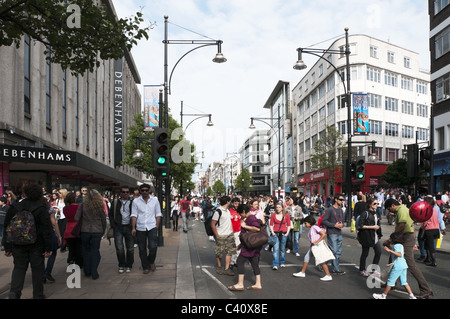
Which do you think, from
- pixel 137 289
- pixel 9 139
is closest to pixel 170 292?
pixel 137 289

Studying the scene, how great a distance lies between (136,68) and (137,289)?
63168 millimetres

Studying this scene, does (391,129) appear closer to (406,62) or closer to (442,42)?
(406,62)

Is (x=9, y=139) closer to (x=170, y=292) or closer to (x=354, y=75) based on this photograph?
(x=170, y=292)

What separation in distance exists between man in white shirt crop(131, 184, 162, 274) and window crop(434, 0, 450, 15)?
26.5 metres

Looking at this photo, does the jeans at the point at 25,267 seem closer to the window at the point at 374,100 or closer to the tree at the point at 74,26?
the tree at the point at 74,26

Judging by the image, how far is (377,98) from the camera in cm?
4997

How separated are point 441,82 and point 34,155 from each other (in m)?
24.7

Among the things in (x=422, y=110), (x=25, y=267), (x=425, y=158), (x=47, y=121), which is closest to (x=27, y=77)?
(x=47, y=121)

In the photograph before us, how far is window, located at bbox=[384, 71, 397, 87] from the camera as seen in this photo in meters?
50.8

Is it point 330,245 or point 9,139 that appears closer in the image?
point 330,245

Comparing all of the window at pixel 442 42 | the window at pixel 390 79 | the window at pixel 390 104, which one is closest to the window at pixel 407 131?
the window at pixel 390 104

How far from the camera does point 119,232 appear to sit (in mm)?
8672

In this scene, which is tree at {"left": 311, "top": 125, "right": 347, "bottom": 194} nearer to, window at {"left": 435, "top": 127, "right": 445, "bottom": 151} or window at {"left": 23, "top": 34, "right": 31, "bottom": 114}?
window at {"left": 435, "top": 127, "right": 445, "bottom": 151}

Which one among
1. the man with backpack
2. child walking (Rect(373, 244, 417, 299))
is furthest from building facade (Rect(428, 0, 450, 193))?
the man with backpack
